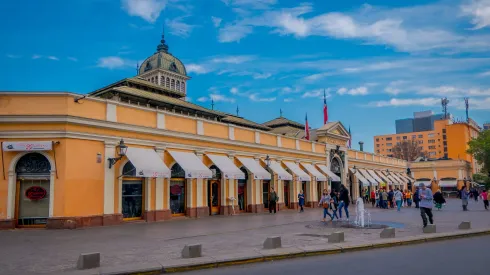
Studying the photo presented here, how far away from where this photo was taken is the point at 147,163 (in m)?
19.5

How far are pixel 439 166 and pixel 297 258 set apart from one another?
75.9 metres

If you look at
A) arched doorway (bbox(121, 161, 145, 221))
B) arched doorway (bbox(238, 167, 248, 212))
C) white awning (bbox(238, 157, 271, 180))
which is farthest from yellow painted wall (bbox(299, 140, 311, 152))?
arched doorway (bbox(121, 161, 145, 221))

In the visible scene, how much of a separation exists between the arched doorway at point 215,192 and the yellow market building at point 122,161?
0.22ft

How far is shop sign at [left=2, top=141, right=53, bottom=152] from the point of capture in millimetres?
16750

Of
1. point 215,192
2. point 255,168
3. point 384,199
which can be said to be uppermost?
point 255,168

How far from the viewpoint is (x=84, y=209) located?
17781 mm

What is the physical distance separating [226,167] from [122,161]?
23.5 feet

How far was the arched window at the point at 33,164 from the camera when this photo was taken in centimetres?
1728

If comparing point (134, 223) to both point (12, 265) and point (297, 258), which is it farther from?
point (297, 258)

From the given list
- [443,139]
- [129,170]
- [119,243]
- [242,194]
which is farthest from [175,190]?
[443,139]

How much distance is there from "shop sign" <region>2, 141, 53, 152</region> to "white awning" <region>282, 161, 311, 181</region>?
19.5m

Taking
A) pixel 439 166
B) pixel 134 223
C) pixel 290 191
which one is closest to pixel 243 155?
pixel 290 191

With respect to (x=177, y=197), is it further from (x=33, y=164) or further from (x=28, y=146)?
(x=28, y=146)

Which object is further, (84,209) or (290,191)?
(290,191)
